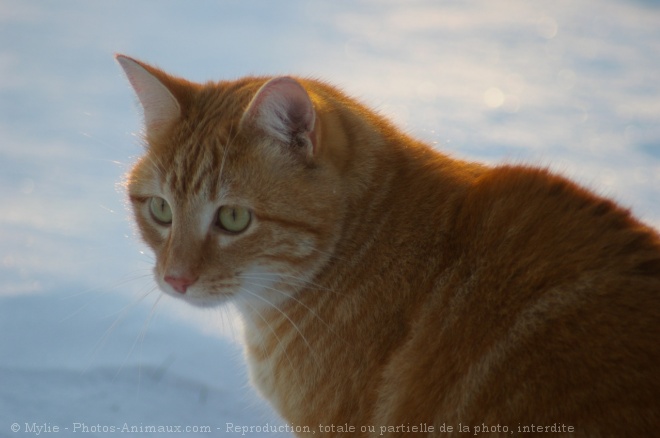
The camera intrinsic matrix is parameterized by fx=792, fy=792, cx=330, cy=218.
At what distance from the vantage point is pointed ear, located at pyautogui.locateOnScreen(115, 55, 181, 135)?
1.96 m

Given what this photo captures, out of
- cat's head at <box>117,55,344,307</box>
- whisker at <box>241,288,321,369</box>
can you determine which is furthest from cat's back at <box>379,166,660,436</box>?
cat's head at <box>117,55,344,307</box>

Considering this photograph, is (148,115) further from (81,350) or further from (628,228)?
(628,228)

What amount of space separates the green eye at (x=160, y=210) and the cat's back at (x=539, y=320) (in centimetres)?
69

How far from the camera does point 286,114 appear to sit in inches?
71.3

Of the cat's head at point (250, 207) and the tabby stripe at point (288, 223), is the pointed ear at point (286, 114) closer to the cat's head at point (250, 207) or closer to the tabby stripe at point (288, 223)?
the cat's head at point (250, 207)

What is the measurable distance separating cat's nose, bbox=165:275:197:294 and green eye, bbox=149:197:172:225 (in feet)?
0.60

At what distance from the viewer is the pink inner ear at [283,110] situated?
1740 mm

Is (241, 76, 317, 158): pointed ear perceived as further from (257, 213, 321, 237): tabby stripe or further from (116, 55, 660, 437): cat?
(257, 213, 321, 237): tabby stripe

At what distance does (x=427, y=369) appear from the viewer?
1725 millimetres

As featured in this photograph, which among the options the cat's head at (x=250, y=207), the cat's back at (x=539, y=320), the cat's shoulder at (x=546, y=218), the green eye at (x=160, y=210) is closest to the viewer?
the cat's back at (x=539, y=320)

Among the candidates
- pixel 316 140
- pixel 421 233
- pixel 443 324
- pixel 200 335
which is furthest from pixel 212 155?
pixel 200 335

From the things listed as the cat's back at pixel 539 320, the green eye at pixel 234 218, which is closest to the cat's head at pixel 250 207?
the green eye at pixel 234 218

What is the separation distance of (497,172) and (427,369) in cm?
53

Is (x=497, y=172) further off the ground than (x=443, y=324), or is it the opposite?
(x=497, y=172)
